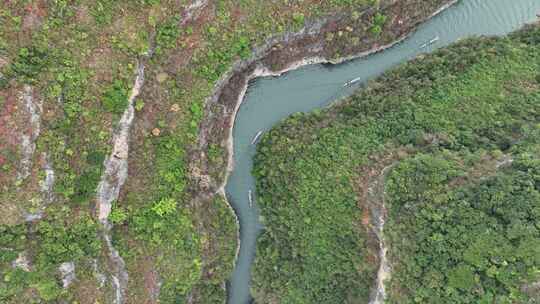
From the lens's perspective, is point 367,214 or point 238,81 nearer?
point 367,214

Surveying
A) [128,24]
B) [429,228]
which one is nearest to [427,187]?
[429,228]

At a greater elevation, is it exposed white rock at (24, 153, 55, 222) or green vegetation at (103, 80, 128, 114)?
green vegetation at (103, 80, 128, 114)

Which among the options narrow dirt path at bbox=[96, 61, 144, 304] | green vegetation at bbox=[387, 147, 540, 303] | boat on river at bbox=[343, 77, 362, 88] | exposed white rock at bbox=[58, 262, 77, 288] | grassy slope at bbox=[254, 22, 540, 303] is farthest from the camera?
boat on river at bbox=[343, 77, 362, 88]

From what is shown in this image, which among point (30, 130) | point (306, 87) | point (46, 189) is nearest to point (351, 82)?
point (306, 87)

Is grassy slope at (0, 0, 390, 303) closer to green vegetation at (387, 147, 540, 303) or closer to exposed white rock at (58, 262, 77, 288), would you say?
exposed white rock at (58, 262, 77, 288)

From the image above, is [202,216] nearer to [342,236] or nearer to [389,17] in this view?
[342,236]

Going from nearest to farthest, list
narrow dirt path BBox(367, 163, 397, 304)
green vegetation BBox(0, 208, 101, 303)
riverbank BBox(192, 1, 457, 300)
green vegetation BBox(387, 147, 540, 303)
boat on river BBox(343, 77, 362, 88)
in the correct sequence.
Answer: green vegetation BBox(387, 147, 540, 303), green vegetation BBox(0, 208, 101, 303), narrow dirt path BBox(367, 163, 397, 304), riverbank BBox(192, 1, 457, 300), boat on river BBox(343, 77, 362, 88)

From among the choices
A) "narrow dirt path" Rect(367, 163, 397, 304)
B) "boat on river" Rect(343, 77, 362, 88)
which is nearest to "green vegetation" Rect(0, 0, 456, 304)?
"narrow dirt path" Rect(367, 163, 397, 304)
